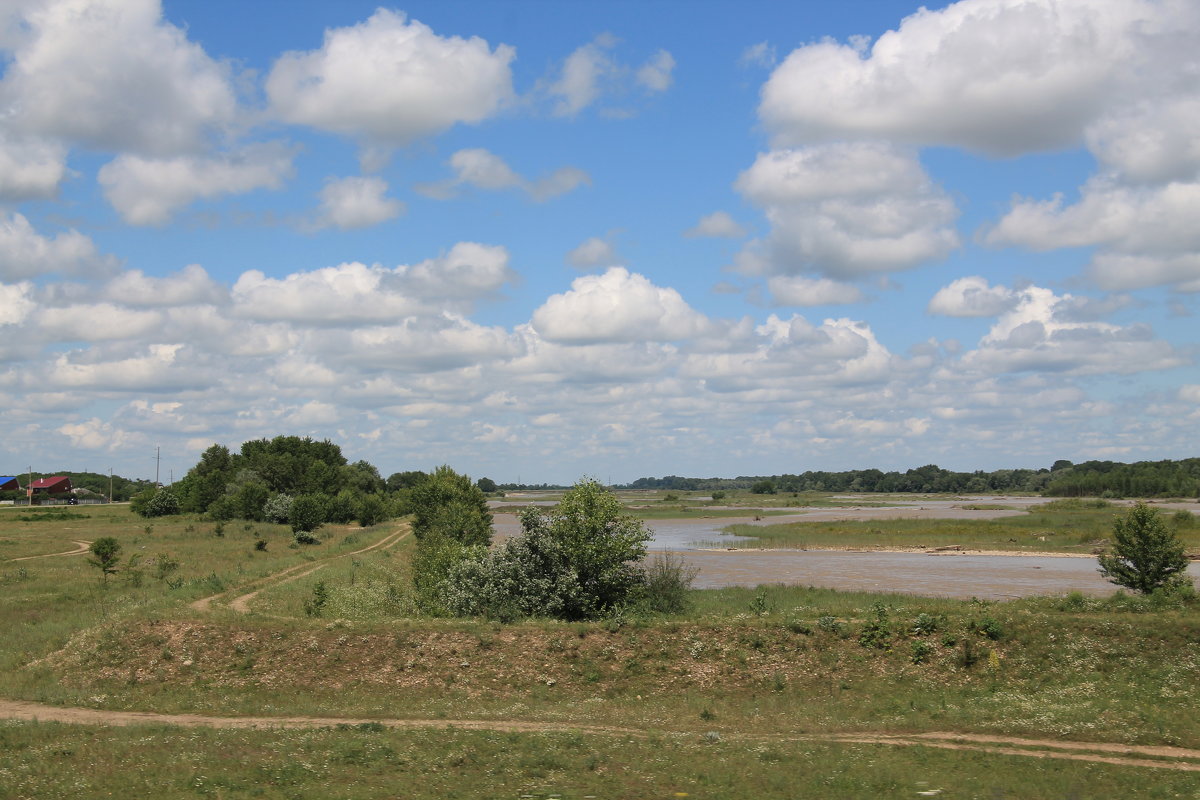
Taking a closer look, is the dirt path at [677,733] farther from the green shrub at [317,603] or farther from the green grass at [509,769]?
the green shrub at [317,603]

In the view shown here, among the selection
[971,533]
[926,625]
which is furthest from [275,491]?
[926,625]

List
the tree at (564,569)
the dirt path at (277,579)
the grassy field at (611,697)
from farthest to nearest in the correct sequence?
the dirt path at (277,579) → the tree at (564,569) → the grassy field at (611,697)

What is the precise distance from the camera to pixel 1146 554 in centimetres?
4244

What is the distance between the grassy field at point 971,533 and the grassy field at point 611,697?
215 feet

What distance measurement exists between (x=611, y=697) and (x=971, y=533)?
9155 cm

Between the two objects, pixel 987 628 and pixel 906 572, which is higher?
pixel 987 628

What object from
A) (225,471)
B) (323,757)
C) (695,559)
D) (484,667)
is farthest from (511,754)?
(225,471)

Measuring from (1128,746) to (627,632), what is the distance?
1522 cm

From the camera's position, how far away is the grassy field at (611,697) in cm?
1712

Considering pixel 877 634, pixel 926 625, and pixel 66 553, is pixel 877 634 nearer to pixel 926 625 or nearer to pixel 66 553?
pixel 926 625

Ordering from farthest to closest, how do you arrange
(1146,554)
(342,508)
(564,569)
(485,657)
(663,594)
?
(342,508) → (1146,554) → (663,594) → (564,569) → (485,657)

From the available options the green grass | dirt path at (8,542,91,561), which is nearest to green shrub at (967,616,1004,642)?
the green grass

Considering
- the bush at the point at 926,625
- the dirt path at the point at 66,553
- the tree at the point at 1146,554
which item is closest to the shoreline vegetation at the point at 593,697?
the bush at the point at 926,625

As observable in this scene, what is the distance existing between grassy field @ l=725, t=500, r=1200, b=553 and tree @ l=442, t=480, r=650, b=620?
63955 millimetres
